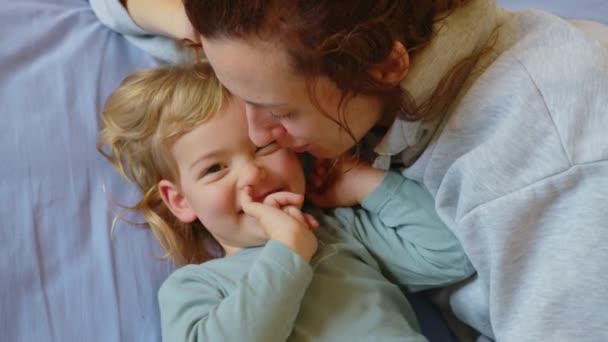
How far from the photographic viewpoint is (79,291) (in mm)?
910

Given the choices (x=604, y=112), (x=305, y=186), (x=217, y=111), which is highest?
(x=604, y=112)

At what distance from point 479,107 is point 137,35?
66cm

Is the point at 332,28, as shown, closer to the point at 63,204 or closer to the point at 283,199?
the point at 283,199

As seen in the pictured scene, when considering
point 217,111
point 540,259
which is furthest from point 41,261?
point 540,259

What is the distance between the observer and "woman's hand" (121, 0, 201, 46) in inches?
42.4

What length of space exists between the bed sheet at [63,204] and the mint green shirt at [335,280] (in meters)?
0.07

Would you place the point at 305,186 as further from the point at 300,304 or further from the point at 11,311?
the point at 11,311

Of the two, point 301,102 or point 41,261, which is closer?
point 301,102

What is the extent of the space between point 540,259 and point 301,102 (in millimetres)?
335

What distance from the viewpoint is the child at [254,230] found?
0.85 m

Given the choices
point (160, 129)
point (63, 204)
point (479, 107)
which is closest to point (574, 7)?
point (479, 107)

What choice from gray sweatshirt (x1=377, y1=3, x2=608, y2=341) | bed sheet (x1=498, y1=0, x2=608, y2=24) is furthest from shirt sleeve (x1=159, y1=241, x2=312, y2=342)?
bed sheet (x1=498, y1=0, x2=608, y2=24)

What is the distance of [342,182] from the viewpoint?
1.03 m

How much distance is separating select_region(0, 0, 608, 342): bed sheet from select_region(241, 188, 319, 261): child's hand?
0.59 ft
